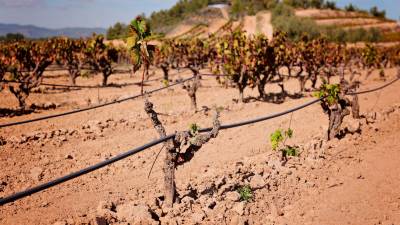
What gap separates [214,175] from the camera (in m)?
9.31

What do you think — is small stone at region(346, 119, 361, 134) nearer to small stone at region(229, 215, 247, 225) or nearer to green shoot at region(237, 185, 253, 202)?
green shoot at region(237, 185, 253, 202)

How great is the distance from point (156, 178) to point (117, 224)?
2.69 metres

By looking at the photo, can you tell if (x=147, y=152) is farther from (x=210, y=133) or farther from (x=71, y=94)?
(x=71, y=94)

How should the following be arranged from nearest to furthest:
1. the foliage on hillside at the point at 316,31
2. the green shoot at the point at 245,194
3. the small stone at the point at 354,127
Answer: the green shoot at the point at 245,194 < the small stone at the point at 354,127 < the foliage on hillside at the point at 316,31

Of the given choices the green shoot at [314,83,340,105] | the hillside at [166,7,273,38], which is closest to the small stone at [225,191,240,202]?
the green shoot at [314,83,340,105]

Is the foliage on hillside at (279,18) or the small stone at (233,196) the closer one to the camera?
the small stone at (233,196)

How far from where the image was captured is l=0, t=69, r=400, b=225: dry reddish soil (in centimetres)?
760

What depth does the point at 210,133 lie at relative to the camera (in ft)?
25.4

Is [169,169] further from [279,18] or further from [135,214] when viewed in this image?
[279,18]

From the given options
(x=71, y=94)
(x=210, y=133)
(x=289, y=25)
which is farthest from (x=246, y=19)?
(x=210, y=133)

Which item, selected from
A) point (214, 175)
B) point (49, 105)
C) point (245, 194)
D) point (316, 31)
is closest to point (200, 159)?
point (214, 175)

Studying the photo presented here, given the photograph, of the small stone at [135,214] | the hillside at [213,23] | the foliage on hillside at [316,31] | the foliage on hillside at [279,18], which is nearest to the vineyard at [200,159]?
the small stone at [135,214]

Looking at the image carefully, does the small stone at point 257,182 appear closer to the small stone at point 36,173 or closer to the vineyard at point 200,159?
the vineyard at point 200,159

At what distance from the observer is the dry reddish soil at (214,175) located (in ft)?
24.9
